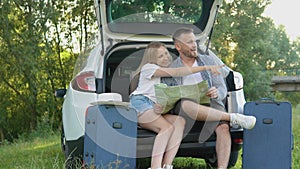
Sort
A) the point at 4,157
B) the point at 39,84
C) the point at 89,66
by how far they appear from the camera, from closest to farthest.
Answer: the point at 89,66 < the point at 4,157 < the point at 39,84

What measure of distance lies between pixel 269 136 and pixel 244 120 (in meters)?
0.27

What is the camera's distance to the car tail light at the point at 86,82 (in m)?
3.79

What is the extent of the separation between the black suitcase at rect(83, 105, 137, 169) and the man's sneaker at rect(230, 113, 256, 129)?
77 cm

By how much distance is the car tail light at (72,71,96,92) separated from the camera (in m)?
3.79

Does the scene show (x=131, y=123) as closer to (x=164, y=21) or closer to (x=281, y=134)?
(x=281, y=134)

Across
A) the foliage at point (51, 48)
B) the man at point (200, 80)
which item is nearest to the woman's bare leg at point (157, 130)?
the man at point (200, 80)

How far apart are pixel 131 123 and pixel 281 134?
1.16 m

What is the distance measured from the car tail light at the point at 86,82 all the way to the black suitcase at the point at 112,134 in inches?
13.5

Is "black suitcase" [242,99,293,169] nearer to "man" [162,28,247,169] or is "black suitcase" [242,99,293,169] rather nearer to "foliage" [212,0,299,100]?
"man" [162,28,247,169]

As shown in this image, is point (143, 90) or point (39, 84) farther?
point (39, 84)

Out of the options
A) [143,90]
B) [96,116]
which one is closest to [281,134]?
[143,90]

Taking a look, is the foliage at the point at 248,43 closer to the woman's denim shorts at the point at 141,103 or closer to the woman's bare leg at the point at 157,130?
the woman's denim shorts at the point at 141,103

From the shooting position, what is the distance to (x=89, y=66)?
3998 millimetres

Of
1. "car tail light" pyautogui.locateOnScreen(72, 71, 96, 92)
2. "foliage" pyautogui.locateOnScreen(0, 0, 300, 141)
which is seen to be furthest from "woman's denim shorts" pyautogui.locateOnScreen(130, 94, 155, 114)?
"foliage" pyautogui.locateOnScreen(0, 0, 300, 141)
